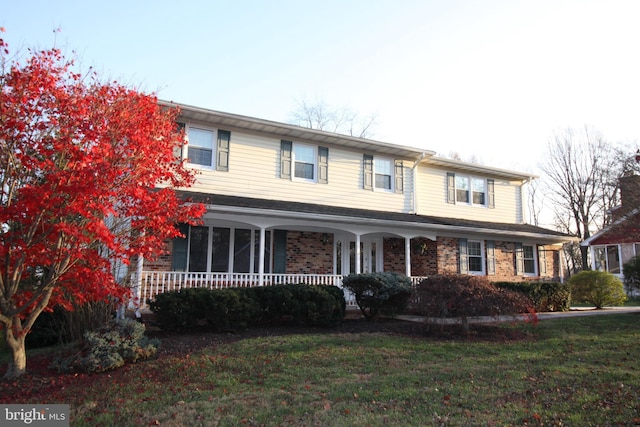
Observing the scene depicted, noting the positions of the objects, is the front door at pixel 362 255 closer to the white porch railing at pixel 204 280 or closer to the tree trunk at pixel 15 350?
the white porch railing at pixel 204 280

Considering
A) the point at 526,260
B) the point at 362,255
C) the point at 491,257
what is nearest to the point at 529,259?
the point at 526,260

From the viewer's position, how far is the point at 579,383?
21.7ft

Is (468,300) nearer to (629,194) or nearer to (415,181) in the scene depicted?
(629,194)

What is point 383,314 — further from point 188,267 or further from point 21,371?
point 21,371

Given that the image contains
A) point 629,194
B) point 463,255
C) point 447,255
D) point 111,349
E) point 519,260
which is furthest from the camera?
point 519,260

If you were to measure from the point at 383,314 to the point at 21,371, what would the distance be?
8583 millimetres

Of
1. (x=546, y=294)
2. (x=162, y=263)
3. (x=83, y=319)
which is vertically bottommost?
(x=83, y=319)

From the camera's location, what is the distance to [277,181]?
15203mm

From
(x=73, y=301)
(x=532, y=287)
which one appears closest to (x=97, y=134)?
(x=73, y=301)

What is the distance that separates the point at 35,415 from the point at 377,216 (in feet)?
36.4

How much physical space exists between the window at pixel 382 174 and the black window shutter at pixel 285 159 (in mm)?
2841

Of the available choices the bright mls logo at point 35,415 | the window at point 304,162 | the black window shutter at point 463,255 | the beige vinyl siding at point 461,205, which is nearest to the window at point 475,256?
the black window shutter at point 463,255

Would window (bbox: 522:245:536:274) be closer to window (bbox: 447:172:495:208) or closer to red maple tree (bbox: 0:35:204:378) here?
window (bbox: 447:172:495:208)

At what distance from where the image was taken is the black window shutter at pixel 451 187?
62.0ft
